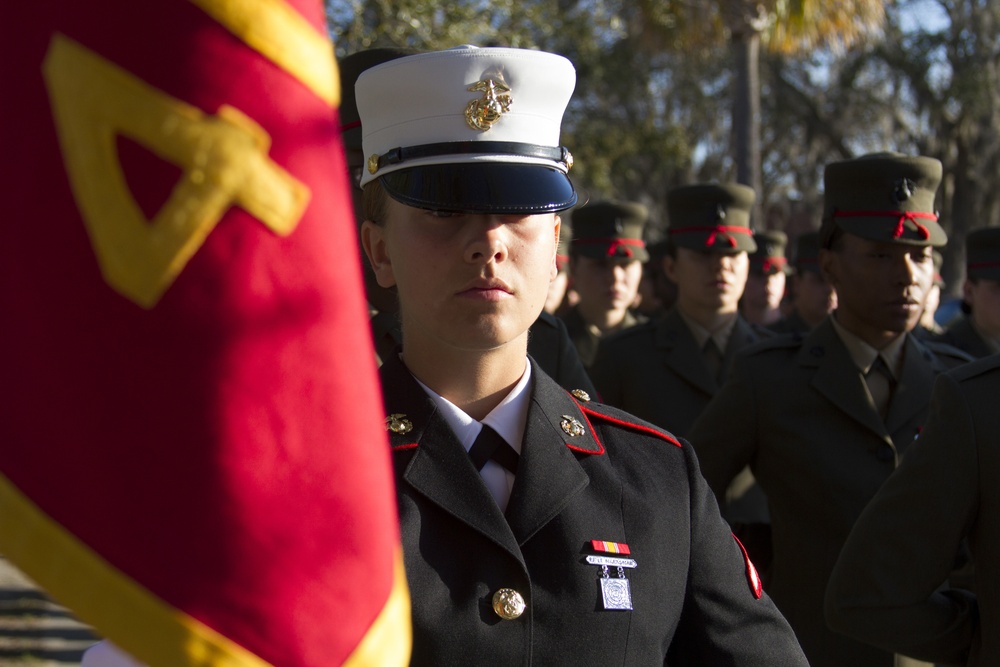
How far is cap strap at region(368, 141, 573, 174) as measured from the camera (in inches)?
83.4

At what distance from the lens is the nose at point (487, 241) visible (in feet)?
6.50

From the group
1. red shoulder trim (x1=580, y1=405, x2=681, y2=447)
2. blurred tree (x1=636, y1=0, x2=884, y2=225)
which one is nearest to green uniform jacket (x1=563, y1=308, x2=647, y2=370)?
red shoulder trim (x1=580, y1=405, x2=681, y2=447)

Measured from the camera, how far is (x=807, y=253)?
9.32 m

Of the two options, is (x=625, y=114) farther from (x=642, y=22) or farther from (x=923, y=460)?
(x=923, y=460)

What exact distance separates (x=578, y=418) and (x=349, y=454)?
3.77ft

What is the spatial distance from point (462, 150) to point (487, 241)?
0.21 meters

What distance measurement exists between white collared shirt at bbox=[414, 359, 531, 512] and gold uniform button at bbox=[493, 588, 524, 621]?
0.18 metres

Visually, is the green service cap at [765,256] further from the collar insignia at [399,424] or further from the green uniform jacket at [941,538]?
the collar insignia at [399,424]

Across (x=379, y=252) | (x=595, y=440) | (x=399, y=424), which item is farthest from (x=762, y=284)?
(x=399, y=424)

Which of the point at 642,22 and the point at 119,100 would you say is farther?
the point at 642,22

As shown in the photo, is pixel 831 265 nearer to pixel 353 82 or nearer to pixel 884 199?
pixel 884 199

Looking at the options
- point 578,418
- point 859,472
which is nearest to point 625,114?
point 859,472

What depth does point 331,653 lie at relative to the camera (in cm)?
116

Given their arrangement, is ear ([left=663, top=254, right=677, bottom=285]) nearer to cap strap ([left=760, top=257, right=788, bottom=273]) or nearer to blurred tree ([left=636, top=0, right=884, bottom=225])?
cap strap ([left=760, top=257, right=788, bottom=273])
